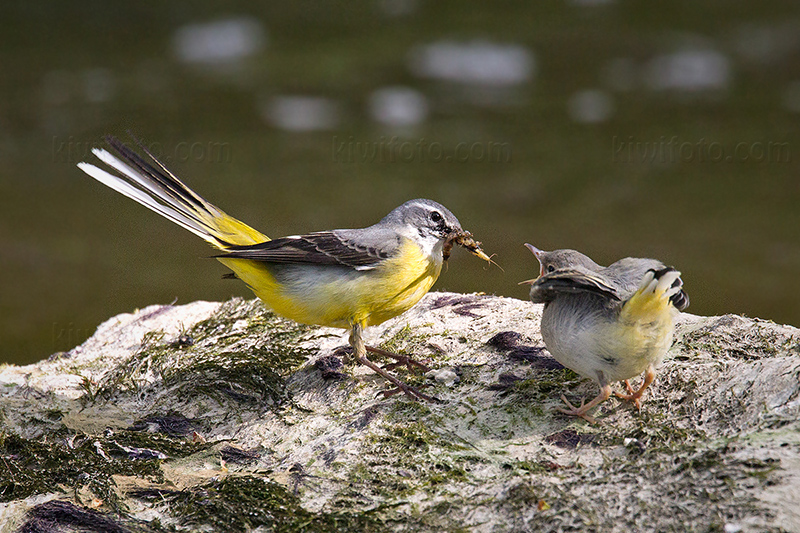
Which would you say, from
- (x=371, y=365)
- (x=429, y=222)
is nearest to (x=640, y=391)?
(x=371, y=365)

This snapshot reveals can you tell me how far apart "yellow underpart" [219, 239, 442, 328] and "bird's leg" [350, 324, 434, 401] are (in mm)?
96

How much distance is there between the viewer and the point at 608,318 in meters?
4.73

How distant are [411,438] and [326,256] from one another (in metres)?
1.73

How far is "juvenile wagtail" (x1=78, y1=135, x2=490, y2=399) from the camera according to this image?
20.2ft

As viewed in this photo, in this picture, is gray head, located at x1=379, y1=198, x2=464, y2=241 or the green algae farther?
gray head, located at x1=379, y1=198, x2=464, y2=241

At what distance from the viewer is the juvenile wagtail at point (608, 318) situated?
15.2 ft

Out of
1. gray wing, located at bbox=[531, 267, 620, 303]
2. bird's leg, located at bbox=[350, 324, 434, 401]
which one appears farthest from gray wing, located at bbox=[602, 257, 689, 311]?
bird's leg, located at bbox=[350, 324, 434, 401]

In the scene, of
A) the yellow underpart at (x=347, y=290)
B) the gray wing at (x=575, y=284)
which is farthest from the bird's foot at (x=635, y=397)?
the yellow underpart at (x=347, y=290)

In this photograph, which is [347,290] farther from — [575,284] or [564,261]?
[575,284]

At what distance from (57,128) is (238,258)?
14327 millimetres

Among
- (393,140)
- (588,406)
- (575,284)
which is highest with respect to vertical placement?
(393,140)

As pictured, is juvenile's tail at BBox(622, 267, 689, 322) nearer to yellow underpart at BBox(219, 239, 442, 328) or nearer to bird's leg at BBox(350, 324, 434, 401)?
bird's leg at BBox(350, 324, 434, 401)

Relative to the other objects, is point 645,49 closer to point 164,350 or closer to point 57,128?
point 57,128

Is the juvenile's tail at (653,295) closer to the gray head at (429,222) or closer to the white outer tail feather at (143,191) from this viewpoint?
the gray head at (429,222)
